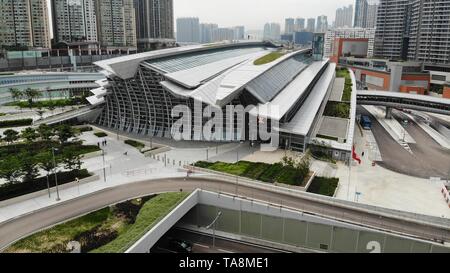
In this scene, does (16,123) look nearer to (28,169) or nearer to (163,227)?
(28,169)

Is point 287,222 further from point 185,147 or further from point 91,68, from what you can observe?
point 91,68

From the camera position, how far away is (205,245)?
35.6m

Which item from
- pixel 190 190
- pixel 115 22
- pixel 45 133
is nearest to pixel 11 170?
pixel 45 133

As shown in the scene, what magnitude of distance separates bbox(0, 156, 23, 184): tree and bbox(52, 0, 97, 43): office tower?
143 metres

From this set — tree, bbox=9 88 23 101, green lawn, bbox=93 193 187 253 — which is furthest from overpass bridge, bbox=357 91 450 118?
tree, bbox=9 88 23 101

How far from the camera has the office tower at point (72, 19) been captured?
164 m

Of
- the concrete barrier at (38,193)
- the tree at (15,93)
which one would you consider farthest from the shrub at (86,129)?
the tree at (15,93)

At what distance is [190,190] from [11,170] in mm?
19875

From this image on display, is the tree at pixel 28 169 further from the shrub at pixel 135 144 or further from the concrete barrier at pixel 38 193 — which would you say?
the shrub at pixel 135 144

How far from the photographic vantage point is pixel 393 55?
14512 cm

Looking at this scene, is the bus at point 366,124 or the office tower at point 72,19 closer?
the bus at point 366,124

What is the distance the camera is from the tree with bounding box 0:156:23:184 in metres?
39.2

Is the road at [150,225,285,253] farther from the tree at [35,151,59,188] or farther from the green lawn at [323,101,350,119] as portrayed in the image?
A: the green lawn at [323,101,350,119]

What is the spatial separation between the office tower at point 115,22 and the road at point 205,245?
16554 centimetres
